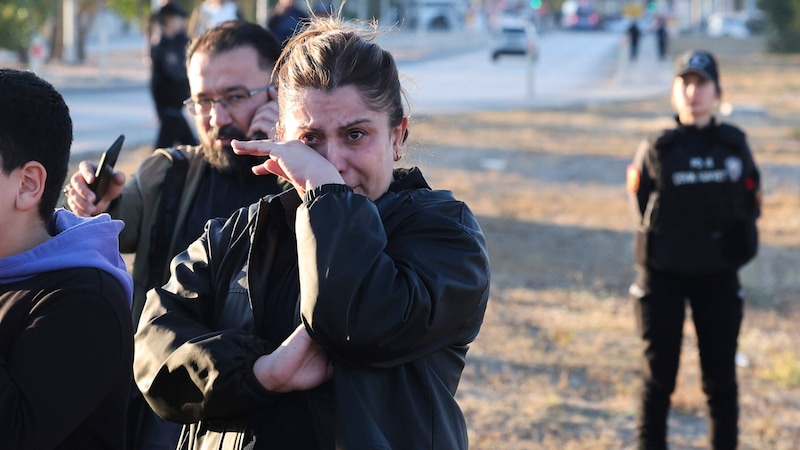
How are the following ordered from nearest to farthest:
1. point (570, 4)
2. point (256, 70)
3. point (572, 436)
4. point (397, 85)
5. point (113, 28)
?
1. point (397, 85)
2. point (256, 70)
3. point (572, 436)
4. point (113, 28)
5. point (570, 4)

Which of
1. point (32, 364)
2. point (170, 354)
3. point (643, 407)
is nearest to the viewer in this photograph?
point (32, 364)

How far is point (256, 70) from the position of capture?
3.69 meters

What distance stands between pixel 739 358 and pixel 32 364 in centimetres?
607

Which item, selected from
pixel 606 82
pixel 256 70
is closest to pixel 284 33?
pixel 256 70

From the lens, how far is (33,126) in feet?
7.62

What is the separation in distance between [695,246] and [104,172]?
2882mm

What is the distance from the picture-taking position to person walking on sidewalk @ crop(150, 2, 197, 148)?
11258 mm

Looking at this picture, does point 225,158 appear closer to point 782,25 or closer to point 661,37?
point 661,37

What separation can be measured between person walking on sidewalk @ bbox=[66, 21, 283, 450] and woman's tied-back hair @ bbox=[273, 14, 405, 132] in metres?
0.96

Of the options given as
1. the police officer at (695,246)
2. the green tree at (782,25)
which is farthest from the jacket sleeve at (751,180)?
the green tree at (782,25)

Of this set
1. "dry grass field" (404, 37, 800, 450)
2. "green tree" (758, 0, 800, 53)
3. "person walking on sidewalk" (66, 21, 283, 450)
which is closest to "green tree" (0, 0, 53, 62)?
"dry grass field" (404, 37, 800, 450)

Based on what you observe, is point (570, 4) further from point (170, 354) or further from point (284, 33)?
point (170, 354)

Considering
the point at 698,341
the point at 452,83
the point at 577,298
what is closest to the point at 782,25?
the point at 452,83

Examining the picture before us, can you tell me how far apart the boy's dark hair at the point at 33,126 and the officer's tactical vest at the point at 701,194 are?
137 inches
